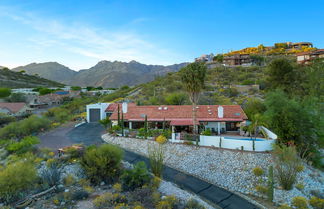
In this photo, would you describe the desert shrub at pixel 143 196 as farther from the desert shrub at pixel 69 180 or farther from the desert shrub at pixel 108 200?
the desert shrub at pixel 69 180

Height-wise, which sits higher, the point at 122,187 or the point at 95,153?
the point at 95,153

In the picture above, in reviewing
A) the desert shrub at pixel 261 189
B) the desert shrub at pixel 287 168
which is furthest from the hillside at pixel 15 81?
the desert shrub at pixel 287 168

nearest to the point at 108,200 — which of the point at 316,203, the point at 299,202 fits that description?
the point at 299,202

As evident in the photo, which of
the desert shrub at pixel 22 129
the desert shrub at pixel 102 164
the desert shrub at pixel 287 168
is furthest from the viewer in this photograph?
the desert shrub at pixel 22 129

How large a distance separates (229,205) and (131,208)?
7203 mm

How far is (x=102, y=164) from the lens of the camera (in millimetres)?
13305

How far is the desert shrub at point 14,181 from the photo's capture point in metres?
10.5

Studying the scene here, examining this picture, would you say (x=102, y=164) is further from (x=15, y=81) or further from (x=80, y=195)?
(x=15, y=81)

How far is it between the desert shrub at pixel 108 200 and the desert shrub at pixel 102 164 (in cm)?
263

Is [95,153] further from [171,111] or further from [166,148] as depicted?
[171,111]

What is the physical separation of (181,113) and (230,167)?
425 inches

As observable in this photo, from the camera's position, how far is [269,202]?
46.0 ft

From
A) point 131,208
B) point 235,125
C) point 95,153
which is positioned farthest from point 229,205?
point 235,125

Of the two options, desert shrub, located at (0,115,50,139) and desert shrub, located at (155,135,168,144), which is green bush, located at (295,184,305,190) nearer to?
desert shrub, located at (155,135,168,144)
